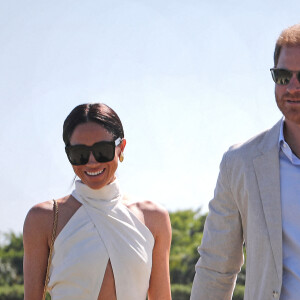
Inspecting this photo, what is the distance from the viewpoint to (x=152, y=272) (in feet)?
17.2

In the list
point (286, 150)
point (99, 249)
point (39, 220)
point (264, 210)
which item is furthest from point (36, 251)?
point (286, 150)

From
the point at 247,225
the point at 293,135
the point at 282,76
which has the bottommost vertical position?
the point at 247,225

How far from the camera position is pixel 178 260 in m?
16.9

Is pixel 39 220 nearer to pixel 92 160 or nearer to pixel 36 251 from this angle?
pixel 36 251

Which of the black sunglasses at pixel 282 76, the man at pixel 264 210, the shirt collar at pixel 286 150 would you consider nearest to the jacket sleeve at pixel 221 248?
the man at pixel 264 210

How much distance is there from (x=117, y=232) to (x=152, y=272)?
13.2 inches

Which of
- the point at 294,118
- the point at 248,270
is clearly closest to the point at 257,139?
the point at 294,118

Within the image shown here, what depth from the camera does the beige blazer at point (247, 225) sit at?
419 cm

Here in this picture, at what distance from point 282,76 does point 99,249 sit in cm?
168

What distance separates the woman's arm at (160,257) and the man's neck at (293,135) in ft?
4.09

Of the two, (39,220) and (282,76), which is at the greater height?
(282,76)

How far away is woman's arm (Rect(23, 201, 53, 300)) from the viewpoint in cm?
511

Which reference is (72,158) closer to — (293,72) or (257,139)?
(257,139)

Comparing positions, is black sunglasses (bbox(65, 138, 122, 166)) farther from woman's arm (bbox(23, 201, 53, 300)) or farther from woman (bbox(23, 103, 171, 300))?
woman's arm (bbox(23, 201, 53, 300))
